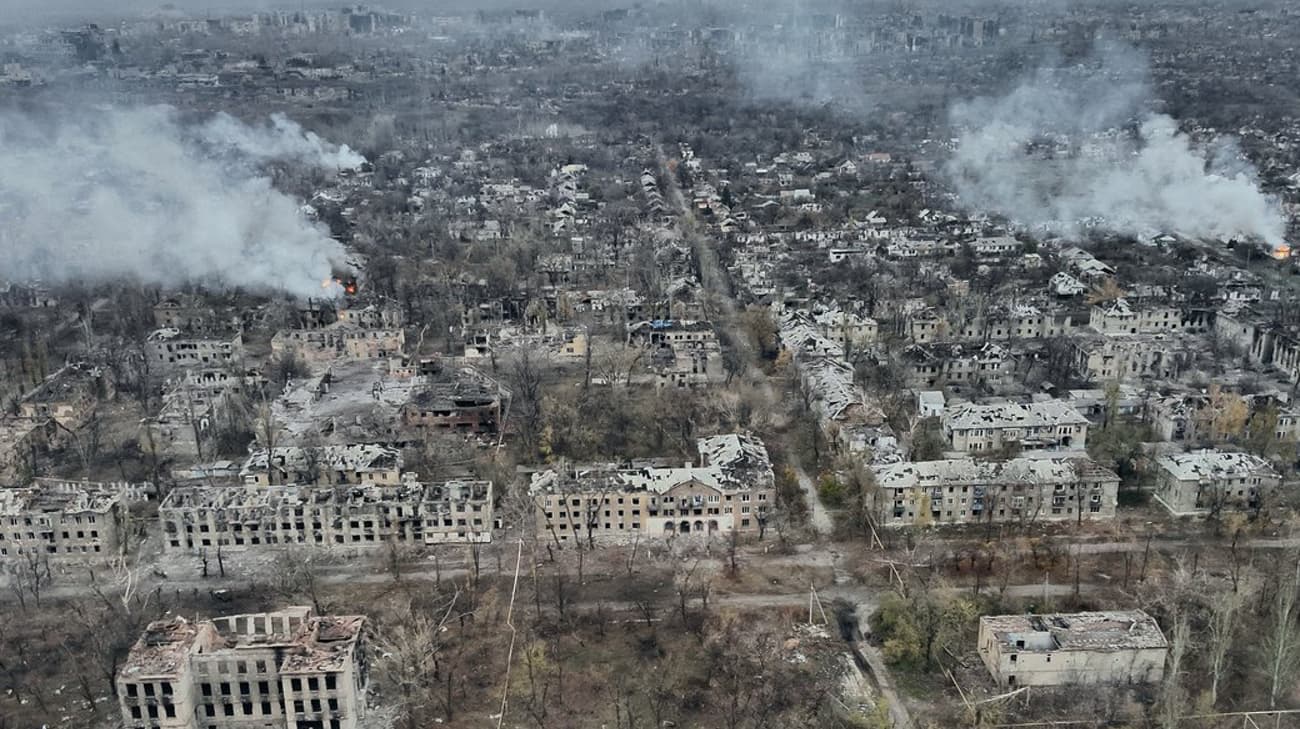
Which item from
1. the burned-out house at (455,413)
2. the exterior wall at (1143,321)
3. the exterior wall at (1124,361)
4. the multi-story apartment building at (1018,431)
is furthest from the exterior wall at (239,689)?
the exterior wall at (1143,321)

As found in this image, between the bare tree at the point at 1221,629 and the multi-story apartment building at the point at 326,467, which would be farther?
the multi-story apartment building at the point at 326,467

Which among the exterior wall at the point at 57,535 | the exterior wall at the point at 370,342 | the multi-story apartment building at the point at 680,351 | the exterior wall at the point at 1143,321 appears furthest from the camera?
the exterior wall at the point at 1143,321

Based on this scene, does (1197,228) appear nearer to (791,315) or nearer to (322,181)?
(791,315)

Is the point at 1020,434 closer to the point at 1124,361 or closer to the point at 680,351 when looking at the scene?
the point at 1124,361

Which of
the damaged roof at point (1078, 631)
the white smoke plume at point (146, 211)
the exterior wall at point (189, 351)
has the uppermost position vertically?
the white smoke plume at point (146, 211)

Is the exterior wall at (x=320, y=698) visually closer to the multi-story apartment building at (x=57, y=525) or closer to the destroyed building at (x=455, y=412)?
the multi-story apartment building at (x=57, y=525)

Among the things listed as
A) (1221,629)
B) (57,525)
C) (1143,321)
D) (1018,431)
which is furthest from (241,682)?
(1143,321)
